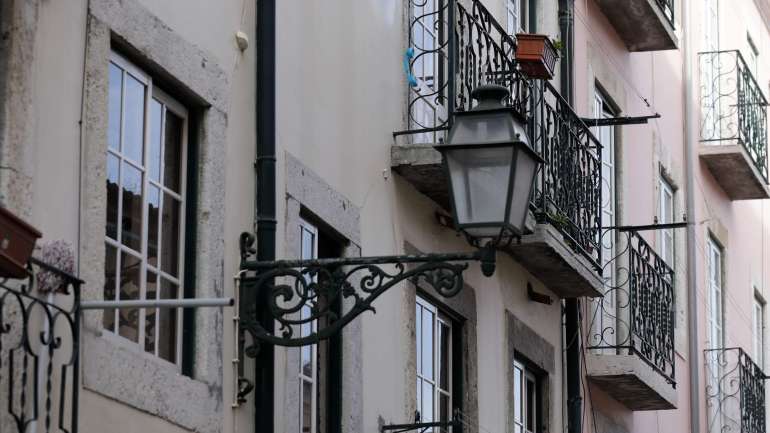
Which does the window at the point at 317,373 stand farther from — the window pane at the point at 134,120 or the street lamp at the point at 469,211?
the window pane at the point at 134,120

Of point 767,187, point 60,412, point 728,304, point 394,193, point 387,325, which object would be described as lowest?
point 60,412

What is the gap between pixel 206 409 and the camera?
9836mm

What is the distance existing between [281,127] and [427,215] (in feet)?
8.58

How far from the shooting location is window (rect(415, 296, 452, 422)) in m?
13.3

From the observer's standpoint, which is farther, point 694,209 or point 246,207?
point 694,209

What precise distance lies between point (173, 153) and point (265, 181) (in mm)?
728

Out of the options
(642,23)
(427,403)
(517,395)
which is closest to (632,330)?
(517,395)

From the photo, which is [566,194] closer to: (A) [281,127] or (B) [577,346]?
(B) [577,346]

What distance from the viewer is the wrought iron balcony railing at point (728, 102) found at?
22672 millimetres

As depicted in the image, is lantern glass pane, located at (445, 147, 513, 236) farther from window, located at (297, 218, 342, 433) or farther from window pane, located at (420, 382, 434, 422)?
window pane, located at (420, 382, 434, 422)

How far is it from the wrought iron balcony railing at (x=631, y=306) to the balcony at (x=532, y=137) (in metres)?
1.04

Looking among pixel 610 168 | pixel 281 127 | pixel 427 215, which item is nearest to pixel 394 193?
pixel 427 215

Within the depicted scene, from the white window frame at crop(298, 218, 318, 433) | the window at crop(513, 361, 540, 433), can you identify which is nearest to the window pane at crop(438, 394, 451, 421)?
the window at crop(513, 361, 540, 433)

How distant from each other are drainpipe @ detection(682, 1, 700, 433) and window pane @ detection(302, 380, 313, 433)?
31.3 feet
